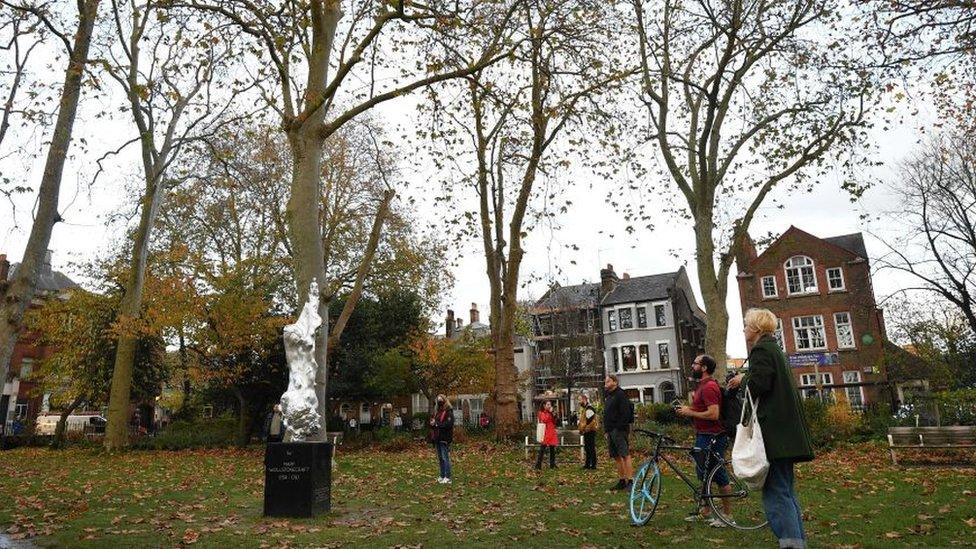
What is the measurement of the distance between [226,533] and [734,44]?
1552 centimetres

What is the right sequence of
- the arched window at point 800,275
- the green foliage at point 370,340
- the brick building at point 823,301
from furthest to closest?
the arched window at point 800,275 < the brick building at point 823,301 < the green foliage at point 370,340

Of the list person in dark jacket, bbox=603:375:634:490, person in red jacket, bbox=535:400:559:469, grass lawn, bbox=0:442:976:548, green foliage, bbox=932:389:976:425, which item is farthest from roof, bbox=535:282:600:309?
person in dark jacket, bbox=603:375:634:490

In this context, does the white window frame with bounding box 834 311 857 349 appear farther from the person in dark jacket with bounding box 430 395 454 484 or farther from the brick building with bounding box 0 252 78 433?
the brick building with bounding box 0 252 78 433

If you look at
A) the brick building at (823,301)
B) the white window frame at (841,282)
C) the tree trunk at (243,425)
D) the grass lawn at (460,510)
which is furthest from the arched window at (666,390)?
the grass lawn at (460,510)

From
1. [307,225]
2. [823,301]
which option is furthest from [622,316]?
[307,225]

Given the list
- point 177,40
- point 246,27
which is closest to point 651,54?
point 246,27

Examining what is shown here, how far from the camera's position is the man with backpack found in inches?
281

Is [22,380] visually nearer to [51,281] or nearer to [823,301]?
[51,281]

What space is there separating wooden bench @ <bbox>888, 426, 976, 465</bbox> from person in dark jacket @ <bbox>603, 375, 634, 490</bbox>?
6944mm

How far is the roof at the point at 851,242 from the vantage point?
135ft

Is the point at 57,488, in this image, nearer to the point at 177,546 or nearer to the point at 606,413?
the point at 177,546

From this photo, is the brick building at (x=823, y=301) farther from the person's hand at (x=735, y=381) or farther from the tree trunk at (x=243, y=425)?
the person's hand at (x=735, y=381)

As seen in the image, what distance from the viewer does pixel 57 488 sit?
11531mm

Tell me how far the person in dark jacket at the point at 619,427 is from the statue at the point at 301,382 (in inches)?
184
